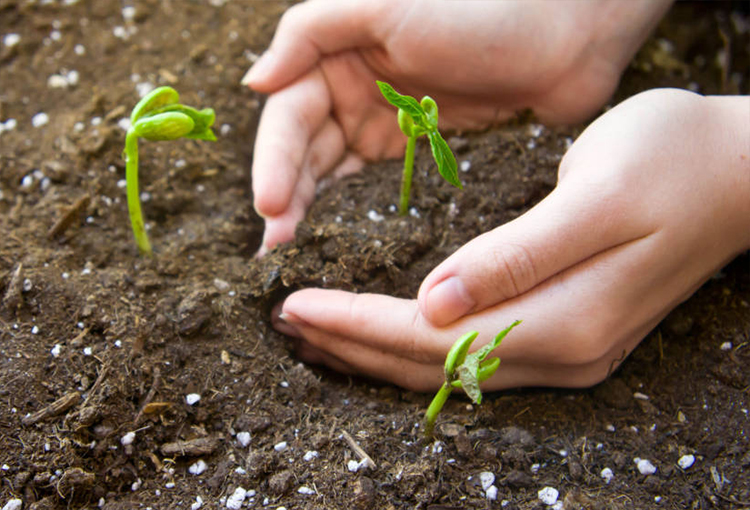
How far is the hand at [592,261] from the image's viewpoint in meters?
1.14

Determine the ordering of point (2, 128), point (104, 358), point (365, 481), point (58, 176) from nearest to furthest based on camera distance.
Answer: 1. point (365, 481)
2. point (104, 358)
3. point (58, 176)
4. point (2, 128)

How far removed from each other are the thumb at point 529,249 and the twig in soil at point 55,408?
636mm

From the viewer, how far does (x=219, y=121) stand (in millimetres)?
1706

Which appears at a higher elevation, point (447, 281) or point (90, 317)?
point (447, 281)

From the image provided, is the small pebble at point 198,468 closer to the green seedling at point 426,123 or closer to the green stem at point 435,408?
the green stem at point 435,408

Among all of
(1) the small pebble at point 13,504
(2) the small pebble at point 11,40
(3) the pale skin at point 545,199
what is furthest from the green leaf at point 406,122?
(2) the small pebble at point 11,40

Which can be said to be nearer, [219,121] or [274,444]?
[274,444]

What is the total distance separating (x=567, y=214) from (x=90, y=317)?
907 millimetres

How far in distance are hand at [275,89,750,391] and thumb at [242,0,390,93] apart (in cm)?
57

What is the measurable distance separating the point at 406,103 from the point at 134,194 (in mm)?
602

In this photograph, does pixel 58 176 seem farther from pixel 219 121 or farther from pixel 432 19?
pixel 432 19

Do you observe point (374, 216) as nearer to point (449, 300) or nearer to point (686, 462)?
point (449, 300)

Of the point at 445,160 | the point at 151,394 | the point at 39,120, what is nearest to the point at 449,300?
the point at 445,160

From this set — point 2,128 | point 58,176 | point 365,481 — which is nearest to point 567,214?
point 365,481
